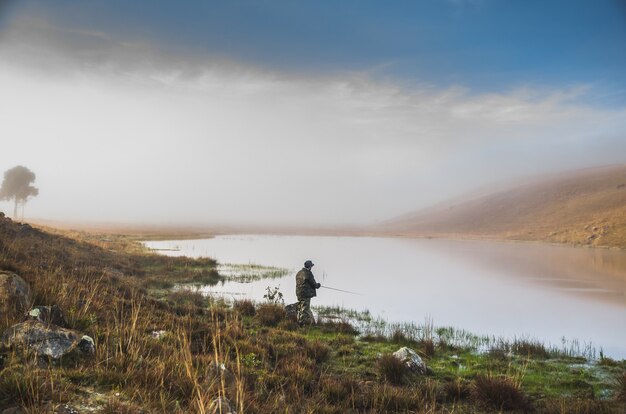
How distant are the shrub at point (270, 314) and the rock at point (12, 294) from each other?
852cm

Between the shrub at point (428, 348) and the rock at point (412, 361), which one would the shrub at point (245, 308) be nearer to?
the shrub at point (428, 348)

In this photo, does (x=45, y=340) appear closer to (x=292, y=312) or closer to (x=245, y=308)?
(x=292, y=312)

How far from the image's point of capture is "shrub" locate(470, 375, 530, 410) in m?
7.94

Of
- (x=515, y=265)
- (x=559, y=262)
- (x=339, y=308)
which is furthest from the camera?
(x=559, y=262)

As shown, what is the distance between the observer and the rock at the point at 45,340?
556 centimetres

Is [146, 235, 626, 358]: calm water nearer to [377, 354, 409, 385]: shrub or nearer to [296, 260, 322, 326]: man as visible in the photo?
[296, 260, 322, 326]: man

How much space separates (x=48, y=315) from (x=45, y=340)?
1.23m

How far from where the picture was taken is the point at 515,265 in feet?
152

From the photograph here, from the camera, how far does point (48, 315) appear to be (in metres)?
6.84

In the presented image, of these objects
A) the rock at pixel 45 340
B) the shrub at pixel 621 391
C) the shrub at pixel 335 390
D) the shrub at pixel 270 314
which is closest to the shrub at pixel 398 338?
the shrub at pixel 270 314

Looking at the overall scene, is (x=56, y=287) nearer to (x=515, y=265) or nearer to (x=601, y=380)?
Answer: (x=601, y=380)

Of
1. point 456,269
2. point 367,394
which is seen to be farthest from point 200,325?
point 456,269

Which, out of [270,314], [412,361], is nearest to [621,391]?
[412,361]

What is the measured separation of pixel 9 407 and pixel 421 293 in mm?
25475
